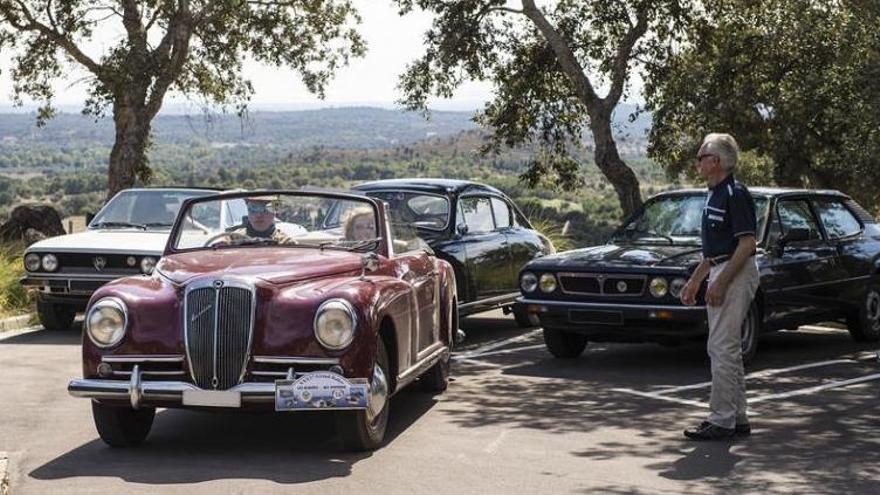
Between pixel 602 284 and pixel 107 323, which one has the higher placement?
pixel 107 323

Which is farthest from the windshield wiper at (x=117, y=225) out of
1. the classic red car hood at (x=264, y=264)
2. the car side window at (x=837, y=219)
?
the car side window at (x=837, y=219)

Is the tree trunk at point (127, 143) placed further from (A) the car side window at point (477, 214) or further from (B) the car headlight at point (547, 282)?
(B) the car headlight at point (547, 282)

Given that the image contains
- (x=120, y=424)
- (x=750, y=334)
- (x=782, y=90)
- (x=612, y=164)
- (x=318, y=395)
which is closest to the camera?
(x=318, y=395)

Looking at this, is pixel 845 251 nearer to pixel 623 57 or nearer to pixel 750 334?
pixel 750 334

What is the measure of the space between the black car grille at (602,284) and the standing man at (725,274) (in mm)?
3237

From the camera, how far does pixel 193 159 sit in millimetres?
83562

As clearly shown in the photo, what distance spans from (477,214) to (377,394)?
23.7 ft

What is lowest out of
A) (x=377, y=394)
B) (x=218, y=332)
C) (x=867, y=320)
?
(x=867, y=320)

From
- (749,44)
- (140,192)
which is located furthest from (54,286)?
(749,44)

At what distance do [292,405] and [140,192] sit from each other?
31.3ft

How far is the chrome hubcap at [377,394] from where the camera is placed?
28.2ft

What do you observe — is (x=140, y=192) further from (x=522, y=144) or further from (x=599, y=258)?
(x=522, y=144)

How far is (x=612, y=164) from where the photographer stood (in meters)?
23.8

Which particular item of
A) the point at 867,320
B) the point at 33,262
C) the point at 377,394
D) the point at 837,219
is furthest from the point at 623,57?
the point at 377,394
